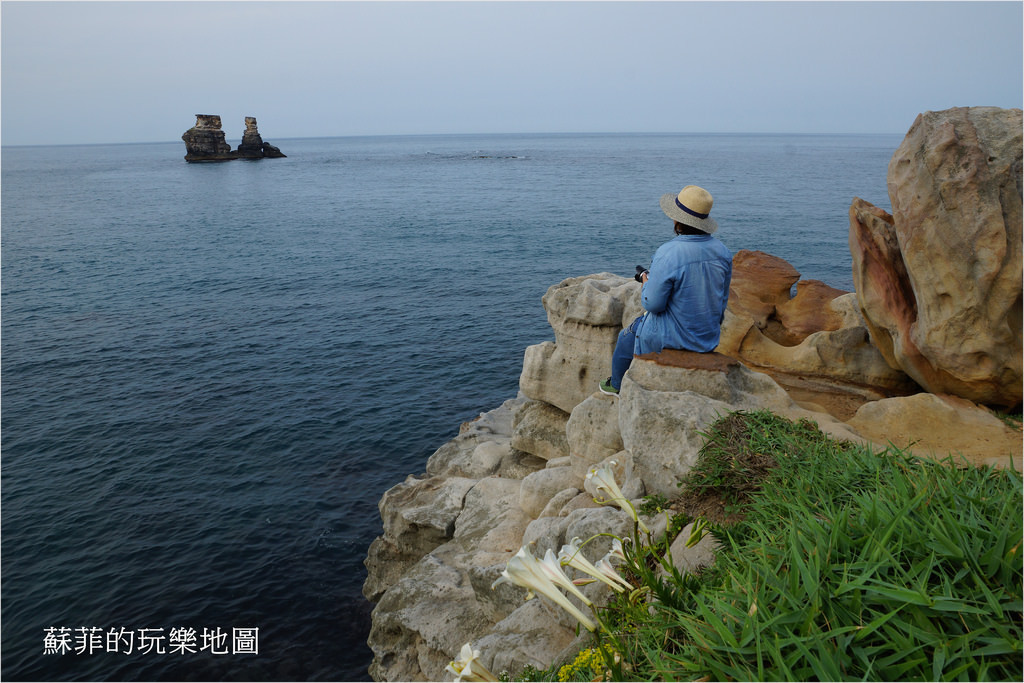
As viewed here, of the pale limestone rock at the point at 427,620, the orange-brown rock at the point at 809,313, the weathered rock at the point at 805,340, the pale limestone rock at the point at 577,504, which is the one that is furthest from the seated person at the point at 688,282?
the orange-brown rock at the point at 809,313

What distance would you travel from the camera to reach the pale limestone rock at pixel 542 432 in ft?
42.3

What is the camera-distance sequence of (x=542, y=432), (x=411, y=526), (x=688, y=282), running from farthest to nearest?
(x=542, y=432) → (x=411, y=526) → (x=688, y=282)

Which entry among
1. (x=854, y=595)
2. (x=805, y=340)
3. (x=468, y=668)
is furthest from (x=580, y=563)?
(x=805, y=340)

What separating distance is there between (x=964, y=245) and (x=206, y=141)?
151m

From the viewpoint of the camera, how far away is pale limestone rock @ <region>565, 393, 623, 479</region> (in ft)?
30.9

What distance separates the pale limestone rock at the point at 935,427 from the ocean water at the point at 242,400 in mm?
8967

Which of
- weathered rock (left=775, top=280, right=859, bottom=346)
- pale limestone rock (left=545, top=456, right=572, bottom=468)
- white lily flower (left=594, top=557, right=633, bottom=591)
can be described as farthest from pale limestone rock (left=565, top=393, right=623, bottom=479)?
weathered rock (left=775, top=280, right=859, bottom=346)

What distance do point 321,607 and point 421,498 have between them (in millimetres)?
2775

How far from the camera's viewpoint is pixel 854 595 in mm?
3238

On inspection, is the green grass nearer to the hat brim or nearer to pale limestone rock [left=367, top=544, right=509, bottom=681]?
the hat brim

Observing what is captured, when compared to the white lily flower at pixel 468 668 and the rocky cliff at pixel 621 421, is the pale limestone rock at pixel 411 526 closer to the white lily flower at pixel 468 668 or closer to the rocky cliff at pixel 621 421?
the rocky cliff at pixel 621 421

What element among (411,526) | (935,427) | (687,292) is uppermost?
(687,292)

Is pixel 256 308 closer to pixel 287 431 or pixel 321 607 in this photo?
pixel 287 431

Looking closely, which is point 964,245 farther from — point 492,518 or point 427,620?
point 427,620
